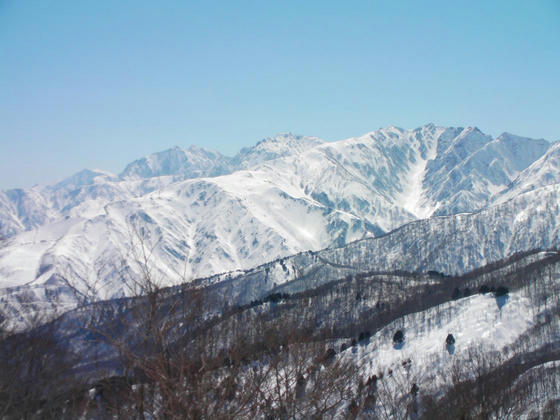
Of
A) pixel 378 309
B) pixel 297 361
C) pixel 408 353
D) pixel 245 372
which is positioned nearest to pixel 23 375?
pixel 245 372

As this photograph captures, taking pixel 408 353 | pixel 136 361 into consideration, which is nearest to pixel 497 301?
pixel 408 353

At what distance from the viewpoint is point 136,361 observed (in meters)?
11.0

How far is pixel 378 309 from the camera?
158m

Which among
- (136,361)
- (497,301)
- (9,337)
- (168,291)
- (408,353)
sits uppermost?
(497,301)

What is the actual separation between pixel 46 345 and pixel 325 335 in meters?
15.8

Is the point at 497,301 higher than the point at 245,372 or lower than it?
higher

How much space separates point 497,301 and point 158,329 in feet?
396

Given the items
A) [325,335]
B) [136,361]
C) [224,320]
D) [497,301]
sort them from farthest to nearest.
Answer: [497,301] < [325,335] < [224,320] < [136,361]

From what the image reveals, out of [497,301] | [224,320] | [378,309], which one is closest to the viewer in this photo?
[224,320]

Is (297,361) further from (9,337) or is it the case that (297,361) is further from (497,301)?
(497,301)

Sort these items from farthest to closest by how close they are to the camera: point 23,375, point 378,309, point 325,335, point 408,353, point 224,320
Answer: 1. point 378,309
2. point 408,353
3. point 23,375
4. point 325,335
5. point 224,320

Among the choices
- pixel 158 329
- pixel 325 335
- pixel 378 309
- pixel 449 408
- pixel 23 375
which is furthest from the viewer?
pixel 378 309

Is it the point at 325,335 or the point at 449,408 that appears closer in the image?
the point at 325,335

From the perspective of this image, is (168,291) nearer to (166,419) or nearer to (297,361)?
(166,419)
